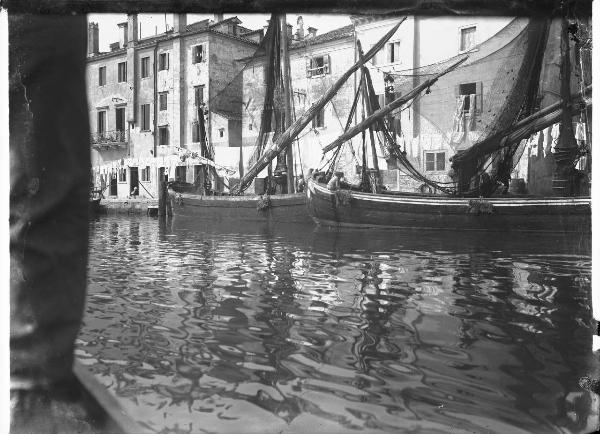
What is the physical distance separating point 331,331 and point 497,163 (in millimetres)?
1113

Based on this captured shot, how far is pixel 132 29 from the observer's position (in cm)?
199

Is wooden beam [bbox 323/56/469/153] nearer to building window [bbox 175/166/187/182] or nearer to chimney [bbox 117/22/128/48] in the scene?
building window [bbox 175/166/187/182]

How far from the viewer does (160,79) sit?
7.64ft

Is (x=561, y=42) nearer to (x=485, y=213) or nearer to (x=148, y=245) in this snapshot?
(x=485, y=213)

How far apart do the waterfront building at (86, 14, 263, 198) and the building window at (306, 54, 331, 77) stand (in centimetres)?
24

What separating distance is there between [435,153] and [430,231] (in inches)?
34.4

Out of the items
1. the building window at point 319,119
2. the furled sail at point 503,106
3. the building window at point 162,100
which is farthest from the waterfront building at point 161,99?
the furled sail at point 503,106

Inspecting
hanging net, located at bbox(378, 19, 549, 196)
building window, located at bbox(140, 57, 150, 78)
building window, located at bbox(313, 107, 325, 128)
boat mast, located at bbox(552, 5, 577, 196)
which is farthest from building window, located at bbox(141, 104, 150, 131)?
boat mast, located at bbox(552, 5, 577, 196)

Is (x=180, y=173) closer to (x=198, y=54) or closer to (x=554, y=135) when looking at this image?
(x=198, y=54)

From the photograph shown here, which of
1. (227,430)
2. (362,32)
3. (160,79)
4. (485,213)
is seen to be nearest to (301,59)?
(362,32)

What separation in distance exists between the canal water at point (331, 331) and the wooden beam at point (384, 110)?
21.6 inches

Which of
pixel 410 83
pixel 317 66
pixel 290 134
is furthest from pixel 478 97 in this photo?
pixel 290 134

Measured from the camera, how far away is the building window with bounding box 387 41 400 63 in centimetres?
220

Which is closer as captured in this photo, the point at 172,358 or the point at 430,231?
the point at 172,358
